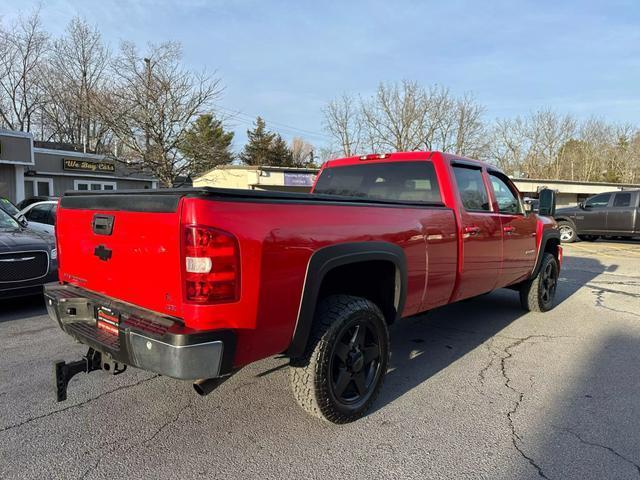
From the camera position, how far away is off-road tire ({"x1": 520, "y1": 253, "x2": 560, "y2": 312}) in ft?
19.5

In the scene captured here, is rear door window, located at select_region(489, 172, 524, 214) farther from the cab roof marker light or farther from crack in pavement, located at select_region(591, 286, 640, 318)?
crack in pavement, located at select_region(591, 286, 640, 318)

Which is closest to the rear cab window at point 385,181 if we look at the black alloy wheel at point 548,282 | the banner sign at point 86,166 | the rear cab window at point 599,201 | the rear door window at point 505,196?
the rear door window at point 505,196

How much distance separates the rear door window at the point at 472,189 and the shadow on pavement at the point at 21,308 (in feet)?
17.6

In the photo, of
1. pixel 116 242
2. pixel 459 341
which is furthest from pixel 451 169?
pixel 116 242

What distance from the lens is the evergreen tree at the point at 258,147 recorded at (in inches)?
1917

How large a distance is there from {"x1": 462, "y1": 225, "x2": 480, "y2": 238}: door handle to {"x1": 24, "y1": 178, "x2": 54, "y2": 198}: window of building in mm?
23781

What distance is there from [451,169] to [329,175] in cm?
142

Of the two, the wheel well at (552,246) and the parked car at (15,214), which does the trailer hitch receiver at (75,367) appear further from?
the wheel well at (552,246)

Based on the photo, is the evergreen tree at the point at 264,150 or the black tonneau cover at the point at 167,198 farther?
the evergreen tree at the point at 264,150

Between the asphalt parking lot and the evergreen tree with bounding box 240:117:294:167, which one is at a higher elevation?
the evergreen tree with bounding box 240:117:294:167

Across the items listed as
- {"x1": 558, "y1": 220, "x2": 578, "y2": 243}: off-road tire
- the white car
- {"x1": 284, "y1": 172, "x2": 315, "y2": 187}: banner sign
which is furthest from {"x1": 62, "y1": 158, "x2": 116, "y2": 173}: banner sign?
{"x1": 558, "y1": 220, "x2": 578, "y2": 243}: off-road tire

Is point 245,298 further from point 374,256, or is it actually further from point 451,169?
point 451,169

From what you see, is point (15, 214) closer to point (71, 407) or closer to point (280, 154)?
point (71, 407)

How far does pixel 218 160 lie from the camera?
22141 mm
